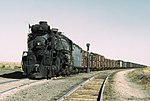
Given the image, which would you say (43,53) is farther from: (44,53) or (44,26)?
(44,26)

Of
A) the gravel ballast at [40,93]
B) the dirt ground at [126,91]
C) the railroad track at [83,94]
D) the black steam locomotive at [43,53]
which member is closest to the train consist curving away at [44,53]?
the black steam locomotive at [43,53]

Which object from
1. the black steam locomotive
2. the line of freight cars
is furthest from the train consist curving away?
the line of freight cars

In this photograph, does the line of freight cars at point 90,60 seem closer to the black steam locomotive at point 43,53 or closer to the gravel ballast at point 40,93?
the black steam locomotive at point 43,53

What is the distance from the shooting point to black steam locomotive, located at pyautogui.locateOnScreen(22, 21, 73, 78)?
2299cm

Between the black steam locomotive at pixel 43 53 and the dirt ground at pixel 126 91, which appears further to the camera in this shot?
the black steam locomotive at pixel 43 53

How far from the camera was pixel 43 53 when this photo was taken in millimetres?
23469

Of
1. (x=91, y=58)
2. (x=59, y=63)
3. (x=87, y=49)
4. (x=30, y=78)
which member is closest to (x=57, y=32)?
(x=59, y=63)

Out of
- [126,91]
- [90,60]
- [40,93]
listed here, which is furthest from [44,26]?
[90,60]

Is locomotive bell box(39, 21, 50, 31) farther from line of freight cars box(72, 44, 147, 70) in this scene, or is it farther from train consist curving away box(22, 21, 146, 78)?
line of freight cars box(72, 44, 147, 70)

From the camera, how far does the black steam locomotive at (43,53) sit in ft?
75.4

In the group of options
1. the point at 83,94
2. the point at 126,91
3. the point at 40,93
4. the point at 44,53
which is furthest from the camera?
the point at 44,53

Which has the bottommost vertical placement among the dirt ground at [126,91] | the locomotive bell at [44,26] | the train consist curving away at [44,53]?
the dirt ground at [126,91]

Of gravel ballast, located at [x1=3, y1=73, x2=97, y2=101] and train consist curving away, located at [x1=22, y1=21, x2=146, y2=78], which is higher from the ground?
train consist curving away, located at [x1=22, y1=21, x2=146, y2=78]

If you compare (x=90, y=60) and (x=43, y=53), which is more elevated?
(x=90, y=60)
